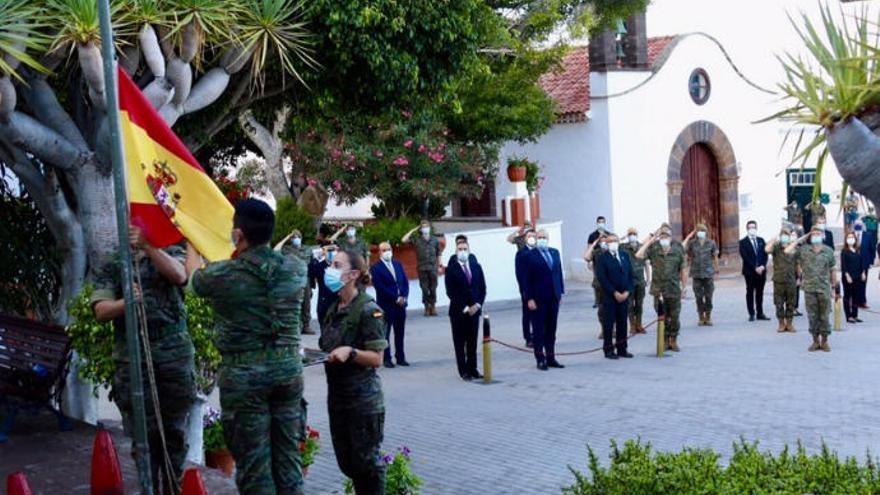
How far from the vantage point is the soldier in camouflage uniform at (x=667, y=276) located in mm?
18109

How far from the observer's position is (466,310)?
1589 centimetres

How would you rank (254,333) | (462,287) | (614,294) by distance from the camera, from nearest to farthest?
1. (254,333)
2. (462,287)
3. (614,294)

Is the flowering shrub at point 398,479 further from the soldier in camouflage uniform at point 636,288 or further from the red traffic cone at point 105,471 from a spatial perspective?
the soldier in camouflage uniform at point 636,288

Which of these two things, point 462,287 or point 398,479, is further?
point 462,287

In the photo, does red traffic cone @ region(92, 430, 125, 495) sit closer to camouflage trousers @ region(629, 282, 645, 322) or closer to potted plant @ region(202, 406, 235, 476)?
potted plant @ region(202, 406, 235, 476)

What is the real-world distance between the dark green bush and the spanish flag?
244cm

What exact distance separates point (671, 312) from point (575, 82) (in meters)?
12.7

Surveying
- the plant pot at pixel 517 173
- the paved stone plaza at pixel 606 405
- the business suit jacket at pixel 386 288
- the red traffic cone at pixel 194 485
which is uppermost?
the plant pot at pixel 517 173

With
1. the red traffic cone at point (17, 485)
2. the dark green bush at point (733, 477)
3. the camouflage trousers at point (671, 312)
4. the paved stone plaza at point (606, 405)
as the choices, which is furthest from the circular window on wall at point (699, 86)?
the red traffic cone at point (17, 485)

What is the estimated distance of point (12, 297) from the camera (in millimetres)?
11211

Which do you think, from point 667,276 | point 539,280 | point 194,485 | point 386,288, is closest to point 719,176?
point 667,276

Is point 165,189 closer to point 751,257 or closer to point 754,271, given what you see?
point 754,271

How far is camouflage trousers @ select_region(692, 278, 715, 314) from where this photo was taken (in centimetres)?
2091

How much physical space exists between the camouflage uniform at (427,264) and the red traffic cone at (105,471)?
629 inches
